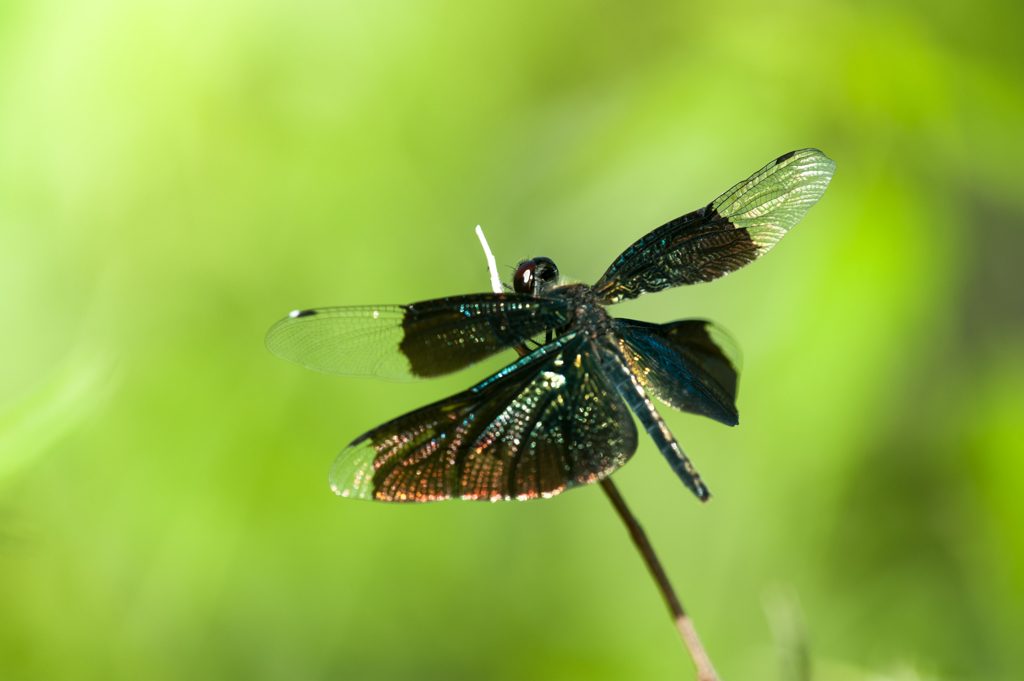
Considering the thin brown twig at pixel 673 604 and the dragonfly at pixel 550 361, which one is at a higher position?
the dragonfly at pixel 550 361

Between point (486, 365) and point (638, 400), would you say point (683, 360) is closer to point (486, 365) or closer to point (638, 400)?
point (638, 400)

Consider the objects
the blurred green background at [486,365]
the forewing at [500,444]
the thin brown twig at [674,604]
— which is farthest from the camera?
the blurred green background at [486,365]

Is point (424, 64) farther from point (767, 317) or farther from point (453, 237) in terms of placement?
point (767, 317)

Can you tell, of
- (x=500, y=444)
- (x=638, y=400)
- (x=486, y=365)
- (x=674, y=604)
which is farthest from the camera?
(x=486, y=365)

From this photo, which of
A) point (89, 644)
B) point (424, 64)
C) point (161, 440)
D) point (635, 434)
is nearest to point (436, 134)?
point (424, 64)

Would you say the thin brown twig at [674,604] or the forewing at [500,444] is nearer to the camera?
the thin brown twig at [674,604]

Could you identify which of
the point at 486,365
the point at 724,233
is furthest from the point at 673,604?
the point at 486,365

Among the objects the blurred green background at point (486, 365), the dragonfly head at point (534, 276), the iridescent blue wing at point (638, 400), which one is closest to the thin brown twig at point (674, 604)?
the iridescent blue wing at point (638, 400)

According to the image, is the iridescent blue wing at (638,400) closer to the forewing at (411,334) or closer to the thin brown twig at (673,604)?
the forewing at (411,334)

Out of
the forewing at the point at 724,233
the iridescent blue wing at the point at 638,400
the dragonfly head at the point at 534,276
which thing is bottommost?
the iridescent blue wing at the point at 638,400
